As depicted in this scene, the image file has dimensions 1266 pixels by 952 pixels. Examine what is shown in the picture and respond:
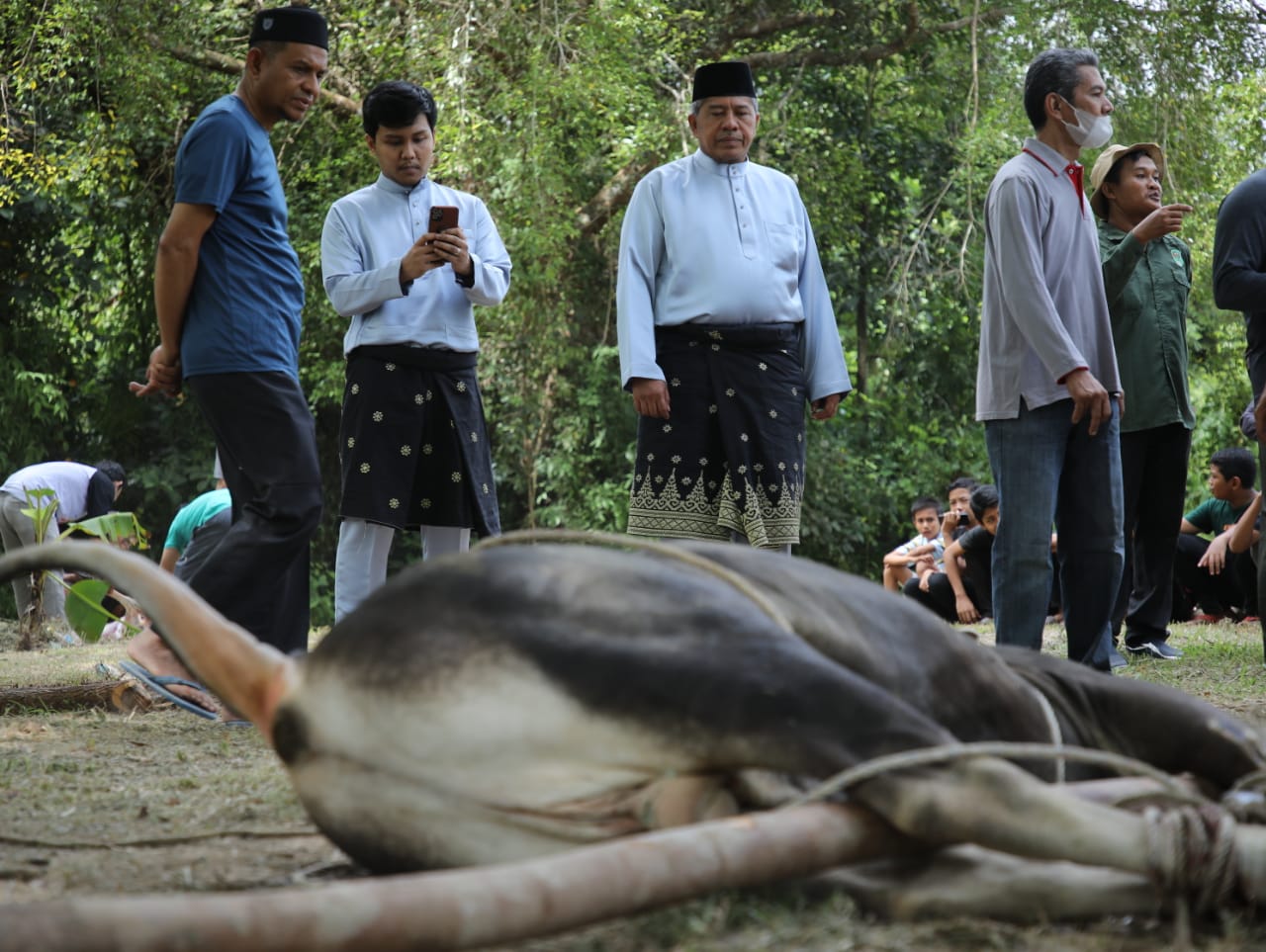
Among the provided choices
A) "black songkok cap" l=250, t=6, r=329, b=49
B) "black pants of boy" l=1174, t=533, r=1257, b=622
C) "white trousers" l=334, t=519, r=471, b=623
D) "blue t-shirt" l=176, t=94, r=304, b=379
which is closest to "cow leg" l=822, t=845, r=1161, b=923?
"blue t-shirt" l=176, t=94, r=304, b=379

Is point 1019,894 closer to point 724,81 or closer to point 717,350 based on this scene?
point 717,350

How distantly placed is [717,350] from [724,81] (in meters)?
0.90

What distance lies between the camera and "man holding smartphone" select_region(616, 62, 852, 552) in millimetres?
4543

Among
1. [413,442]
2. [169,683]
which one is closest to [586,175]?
[413,442]

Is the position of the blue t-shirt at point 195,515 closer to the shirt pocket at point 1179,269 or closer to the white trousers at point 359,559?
the white trousers at point 359,559

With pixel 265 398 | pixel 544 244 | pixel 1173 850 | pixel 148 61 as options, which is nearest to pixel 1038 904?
pixel 1173 850

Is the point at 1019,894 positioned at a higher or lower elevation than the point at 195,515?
higher

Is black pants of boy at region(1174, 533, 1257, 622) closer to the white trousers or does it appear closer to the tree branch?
the white trousers

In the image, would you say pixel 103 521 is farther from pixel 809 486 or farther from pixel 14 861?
pixel 809 486

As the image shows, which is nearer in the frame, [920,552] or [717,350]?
[717,350]

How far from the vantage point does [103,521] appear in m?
6.19

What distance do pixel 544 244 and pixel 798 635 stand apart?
9151 millimetres

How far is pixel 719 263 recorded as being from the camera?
4.56 m

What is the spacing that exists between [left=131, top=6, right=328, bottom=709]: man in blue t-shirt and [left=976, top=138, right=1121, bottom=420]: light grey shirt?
81.2 inches
